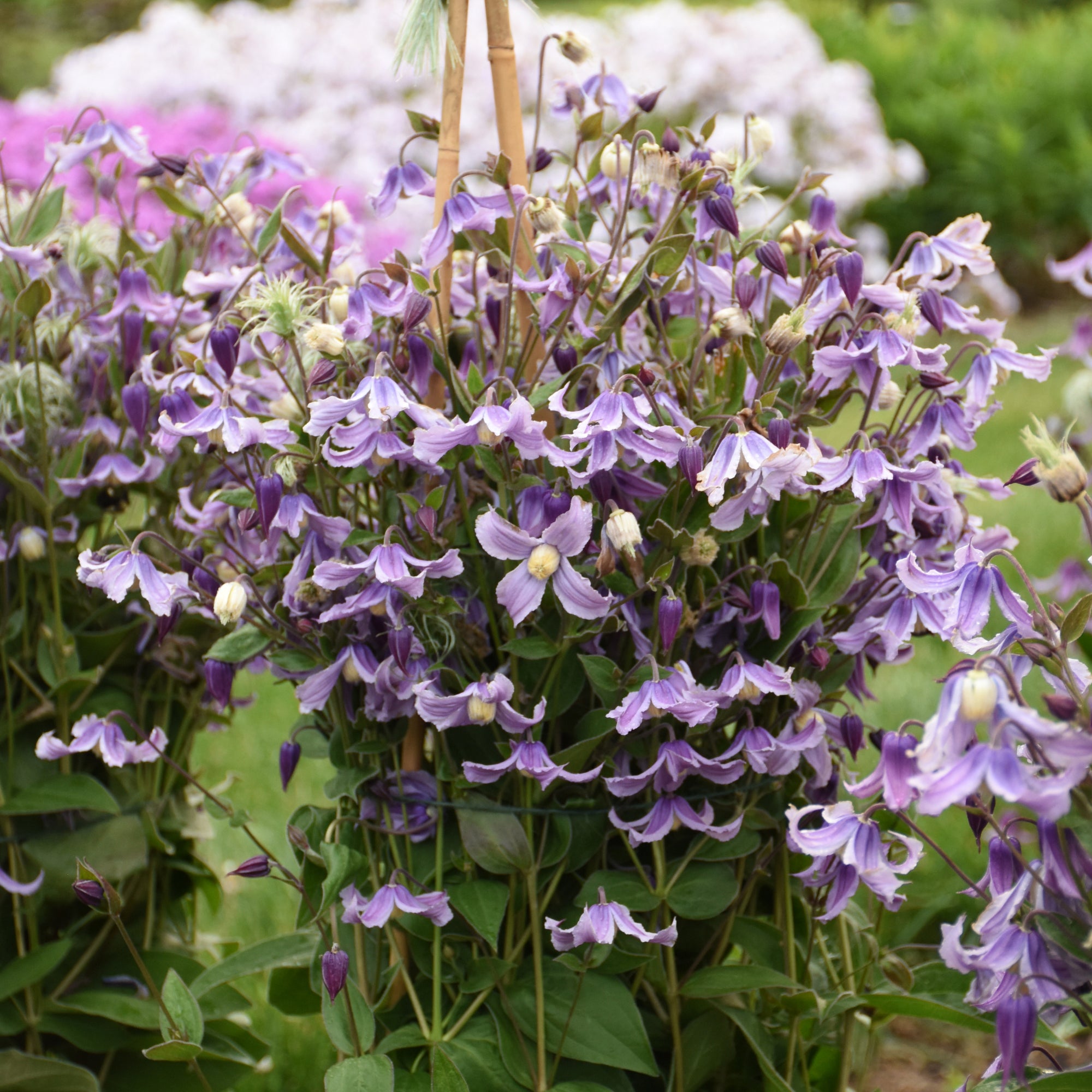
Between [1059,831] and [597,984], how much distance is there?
1.38 ft

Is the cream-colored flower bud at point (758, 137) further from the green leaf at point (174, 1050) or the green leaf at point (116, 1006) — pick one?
the green leaf at point (116, 1006)

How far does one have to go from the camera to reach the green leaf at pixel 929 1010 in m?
0.93

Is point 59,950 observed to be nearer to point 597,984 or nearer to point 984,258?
point 597,984

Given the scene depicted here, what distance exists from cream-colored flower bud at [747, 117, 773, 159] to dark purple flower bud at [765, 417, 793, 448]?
309 mm

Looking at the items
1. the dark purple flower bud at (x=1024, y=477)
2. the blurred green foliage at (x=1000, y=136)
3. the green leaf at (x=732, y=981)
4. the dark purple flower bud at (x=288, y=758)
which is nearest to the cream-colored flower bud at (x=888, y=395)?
the dark purple flower bud at (x=1024, y=477)

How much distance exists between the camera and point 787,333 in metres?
0.90

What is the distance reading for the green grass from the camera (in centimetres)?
150

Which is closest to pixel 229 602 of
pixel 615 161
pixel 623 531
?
pixel 623 531

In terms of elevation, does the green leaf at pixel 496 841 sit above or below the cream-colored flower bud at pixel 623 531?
below

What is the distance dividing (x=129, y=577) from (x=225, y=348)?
212mm

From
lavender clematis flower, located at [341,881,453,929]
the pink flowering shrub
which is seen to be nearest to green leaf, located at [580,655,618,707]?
the pink flowering shrub

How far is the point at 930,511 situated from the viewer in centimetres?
101

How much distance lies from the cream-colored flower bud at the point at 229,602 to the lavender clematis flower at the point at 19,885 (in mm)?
493

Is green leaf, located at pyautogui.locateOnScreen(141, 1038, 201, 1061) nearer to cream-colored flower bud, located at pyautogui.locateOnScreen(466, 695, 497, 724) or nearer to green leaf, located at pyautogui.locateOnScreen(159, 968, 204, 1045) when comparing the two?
green leaf, located at pyautogui.locateOnScreen(159, 968, 204, 1045)
